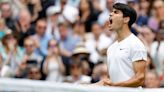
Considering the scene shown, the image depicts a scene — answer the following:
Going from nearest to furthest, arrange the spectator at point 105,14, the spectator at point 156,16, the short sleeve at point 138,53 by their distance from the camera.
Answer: the short sleeve at point 138,53 → the spectator at point 156,16 → the spectator at point 105,14

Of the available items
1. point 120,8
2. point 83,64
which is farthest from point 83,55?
point 120,8

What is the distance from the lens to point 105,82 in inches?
292

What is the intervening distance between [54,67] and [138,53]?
5322 mm

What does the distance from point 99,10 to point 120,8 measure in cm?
671

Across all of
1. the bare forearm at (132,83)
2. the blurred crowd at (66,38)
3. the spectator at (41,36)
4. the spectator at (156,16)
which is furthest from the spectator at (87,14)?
the bare forearm at (132,83)

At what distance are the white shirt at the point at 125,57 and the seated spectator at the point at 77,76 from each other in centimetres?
421

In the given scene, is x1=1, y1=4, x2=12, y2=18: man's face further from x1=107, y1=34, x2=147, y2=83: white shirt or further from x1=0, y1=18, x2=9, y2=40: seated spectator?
x1=107, y1=34, x2=147, y2=83: white shirt

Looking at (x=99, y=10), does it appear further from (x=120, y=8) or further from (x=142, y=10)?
(x=120, y=8)

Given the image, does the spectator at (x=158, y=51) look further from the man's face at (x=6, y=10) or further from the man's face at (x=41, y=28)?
the man's face at (x=6, y=10)

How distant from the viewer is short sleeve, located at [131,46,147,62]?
24.1 feet

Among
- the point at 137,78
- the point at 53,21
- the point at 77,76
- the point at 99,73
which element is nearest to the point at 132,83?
the point at 137,78

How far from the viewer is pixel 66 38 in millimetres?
13664

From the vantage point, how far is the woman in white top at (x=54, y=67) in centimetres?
1255

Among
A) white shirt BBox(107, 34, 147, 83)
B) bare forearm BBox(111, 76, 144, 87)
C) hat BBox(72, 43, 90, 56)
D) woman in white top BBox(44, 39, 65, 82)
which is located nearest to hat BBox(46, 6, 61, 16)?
hat BBox(72, 43, 90, 56)
